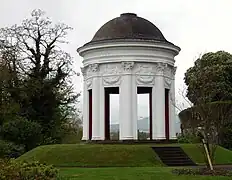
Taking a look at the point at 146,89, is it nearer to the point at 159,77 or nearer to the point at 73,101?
the point at 159,77

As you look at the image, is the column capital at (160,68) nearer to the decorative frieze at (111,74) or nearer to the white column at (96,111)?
the decorative frieze at (111,74)

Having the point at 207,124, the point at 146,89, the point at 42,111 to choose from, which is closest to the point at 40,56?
the point at 42,111

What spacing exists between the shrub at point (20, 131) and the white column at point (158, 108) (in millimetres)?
10166

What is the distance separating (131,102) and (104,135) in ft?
11.6

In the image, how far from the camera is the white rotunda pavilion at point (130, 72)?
3675 cm

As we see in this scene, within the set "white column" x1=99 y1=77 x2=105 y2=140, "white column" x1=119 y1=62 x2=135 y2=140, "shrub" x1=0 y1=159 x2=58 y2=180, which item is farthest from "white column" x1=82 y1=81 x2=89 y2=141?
"shrub" x1=0 y1=159 x2=58 y2=180

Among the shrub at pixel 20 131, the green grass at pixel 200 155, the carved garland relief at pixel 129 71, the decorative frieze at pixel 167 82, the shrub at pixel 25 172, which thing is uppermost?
the carved garland relief at pixel 129 71

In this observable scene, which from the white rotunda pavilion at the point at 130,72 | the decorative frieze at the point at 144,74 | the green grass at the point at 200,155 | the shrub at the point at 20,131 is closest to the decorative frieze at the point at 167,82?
the white rotunda pavilion at the point at 130,72

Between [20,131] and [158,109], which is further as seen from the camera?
[20,131]

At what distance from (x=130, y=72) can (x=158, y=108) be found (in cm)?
361

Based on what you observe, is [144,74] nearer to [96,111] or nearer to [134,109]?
[134,109]

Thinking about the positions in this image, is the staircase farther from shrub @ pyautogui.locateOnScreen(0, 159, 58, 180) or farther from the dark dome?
shrub @ pyautogui.locateOnScreen(0, 159, 58, 180)

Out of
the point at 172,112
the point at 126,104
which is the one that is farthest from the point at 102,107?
the point at 172,112

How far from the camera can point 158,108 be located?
37688 mm
